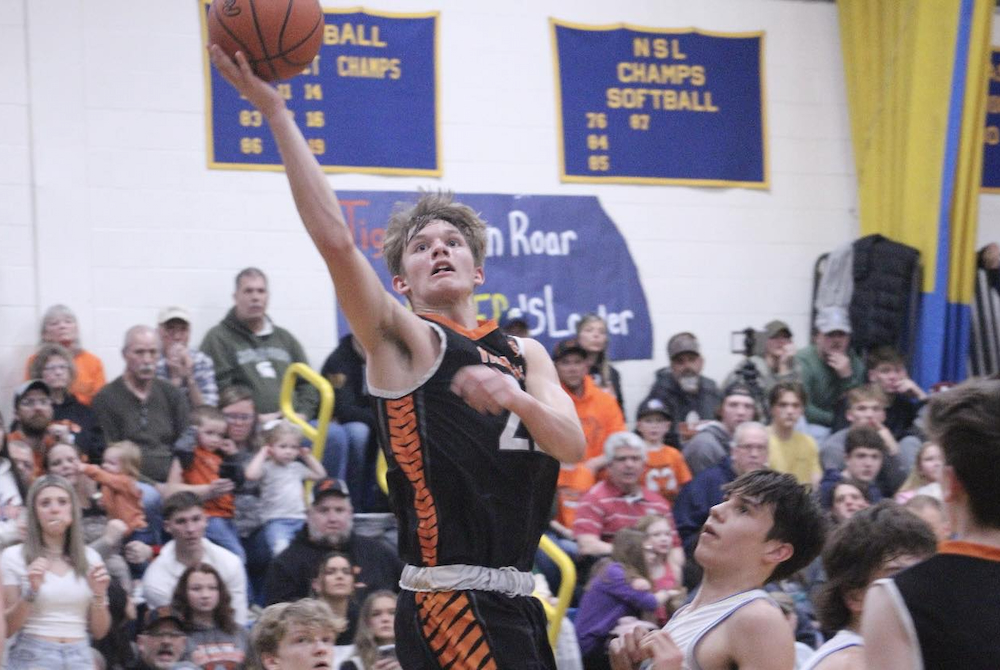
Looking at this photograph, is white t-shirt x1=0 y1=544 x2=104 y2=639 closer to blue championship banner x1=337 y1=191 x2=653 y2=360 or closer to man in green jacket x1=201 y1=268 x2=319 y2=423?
man in green jacket x1=201 y1=268 x2=319 y2=423

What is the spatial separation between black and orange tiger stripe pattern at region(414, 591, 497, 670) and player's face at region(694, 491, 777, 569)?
56cm

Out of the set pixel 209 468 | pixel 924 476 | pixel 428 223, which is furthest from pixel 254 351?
pixel 428 223

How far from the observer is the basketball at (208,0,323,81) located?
3.29 m

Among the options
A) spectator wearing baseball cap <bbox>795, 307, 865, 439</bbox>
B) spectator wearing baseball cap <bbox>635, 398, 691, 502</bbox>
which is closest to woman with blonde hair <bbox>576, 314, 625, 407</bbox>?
spectator wearing baseball cap <bbox>635, 398, 691, 502</bbox>

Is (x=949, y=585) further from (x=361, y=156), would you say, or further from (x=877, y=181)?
(x=877, y=181)

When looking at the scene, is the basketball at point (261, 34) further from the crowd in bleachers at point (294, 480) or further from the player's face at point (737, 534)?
the crowd in bleachers at point (294, 480)

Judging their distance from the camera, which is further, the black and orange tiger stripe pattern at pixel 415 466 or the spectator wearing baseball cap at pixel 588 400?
the spectator wearing baseball cap at pixel 588 400

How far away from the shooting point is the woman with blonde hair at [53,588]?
6367 mm

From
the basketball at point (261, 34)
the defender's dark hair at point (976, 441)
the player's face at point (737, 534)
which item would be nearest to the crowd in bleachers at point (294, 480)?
the player's face at point (737, 534)

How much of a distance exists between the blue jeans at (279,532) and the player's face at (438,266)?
477 cm

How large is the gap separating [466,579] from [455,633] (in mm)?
127

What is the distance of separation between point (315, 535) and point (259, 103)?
462cm

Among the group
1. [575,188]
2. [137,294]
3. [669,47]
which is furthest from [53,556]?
[669,47]

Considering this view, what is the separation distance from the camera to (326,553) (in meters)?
7.46
